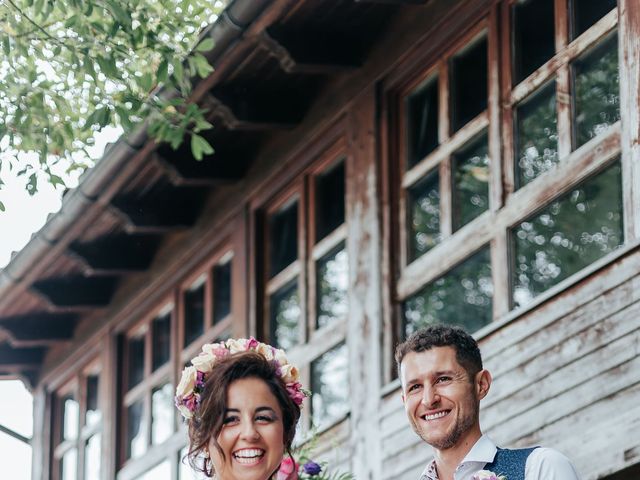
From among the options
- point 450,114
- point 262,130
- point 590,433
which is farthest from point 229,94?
point 590,433

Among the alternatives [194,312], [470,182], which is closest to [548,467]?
[470,182]

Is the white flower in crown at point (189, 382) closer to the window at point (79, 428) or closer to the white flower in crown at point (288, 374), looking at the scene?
the white flower in crown at point (288, 374)

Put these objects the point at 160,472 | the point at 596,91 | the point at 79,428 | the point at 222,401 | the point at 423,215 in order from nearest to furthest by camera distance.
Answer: the point at 222,401
the point at 596,91
the point at 423,215
the point at 160,472
the point at 79,428

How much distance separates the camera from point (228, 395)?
5.50 metres

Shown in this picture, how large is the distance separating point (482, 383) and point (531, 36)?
3.10 metres

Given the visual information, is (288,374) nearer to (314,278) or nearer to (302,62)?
(302,62)

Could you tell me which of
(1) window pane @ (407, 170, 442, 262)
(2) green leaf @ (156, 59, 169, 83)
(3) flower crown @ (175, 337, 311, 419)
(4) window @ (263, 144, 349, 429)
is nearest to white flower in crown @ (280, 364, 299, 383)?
(3) flower crown @ (175, 337, 311, 419)

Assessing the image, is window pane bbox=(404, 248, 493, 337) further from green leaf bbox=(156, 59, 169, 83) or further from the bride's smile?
the bride's smile

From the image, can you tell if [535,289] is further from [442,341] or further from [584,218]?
[442,341]

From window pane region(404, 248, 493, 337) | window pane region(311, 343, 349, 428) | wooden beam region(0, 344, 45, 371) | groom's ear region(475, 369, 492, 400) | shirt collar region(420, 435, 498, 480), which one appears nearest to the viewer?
shirt collar region(420, 435, 498, 480)

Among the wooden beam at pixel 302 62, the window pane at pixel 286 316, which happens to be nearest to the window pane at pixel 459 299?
the wooden beam at pixel 302 62

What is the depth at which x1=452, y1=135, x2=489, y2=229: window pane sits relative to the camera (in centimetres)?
879

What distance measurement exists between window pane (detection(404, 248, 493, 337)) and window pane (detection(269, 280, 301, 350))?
1.56 m

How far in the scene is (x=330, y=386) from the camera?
10234 millimetres
